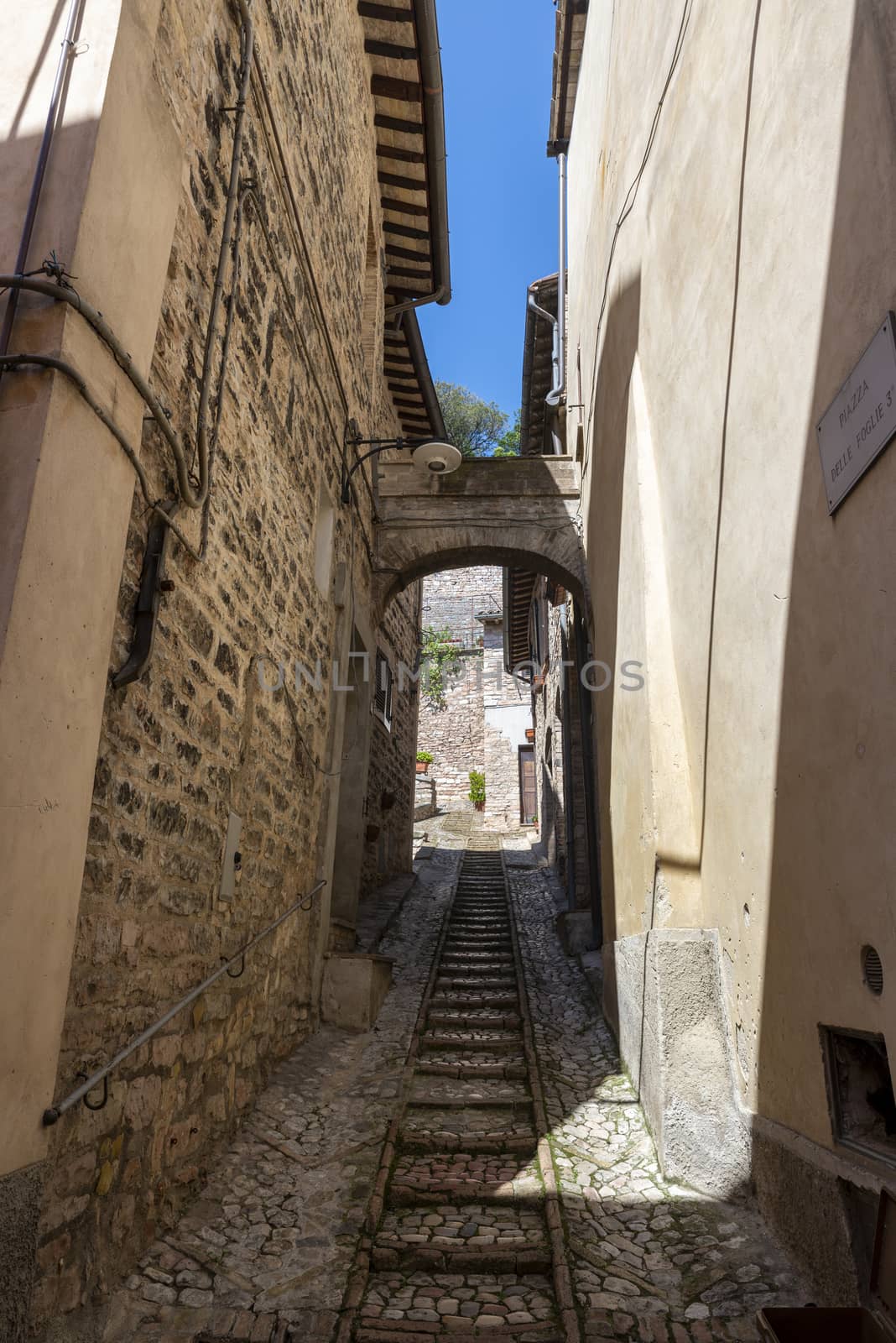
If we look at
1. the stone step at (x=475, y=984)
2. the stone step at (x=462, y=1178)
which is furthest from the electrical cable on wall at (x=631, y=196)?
the stone step at (x=462, y=1178)

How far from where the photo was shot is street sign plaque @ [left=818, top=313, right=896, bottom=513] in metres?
2.43

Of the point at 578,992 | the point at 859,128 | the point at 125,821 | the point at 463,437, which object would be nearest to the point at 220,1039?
the point at 125,821

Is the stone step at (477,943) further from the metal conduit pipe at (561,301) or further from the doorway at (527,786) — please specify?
the doorway at (527,786)

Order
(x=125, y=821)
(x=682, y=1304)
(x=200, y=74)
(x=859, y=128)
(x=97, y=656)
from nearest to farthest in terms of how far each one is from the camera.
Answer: (x=97, y=656), (x=859, y=128), (x=125, y=821), (x=682, y=1304), (x=200, y=74)

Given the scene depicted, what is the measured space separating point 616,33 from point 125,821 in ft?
23.1

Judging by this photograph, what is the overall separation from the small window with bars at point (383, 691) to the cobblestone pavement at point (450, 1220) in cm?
442

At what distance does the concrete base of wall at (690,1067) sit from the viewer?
3701mm

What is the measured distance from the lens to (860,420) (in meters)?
2.61

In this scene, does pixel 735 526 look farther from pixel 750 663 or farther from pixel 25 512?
pixel 25 512

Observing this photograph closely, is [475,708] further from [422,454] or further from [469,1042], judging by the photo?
[469,1042]

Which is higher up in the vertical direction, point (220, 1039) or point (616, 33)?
point (616, 33)

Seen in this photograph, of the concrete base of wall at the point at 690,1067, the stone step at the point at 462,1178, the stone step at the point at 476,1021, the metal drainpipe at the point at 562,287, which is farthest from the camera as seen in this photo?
the metal drainpipe at the point at 562,287

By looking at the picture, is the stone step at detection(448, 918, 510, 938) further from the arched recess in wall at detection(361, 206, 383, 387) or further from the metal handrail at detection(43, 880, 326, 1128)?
the arched recess in wall at detection(361, 206, 383, 387)

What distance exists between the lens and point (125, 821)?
9.25 ft
